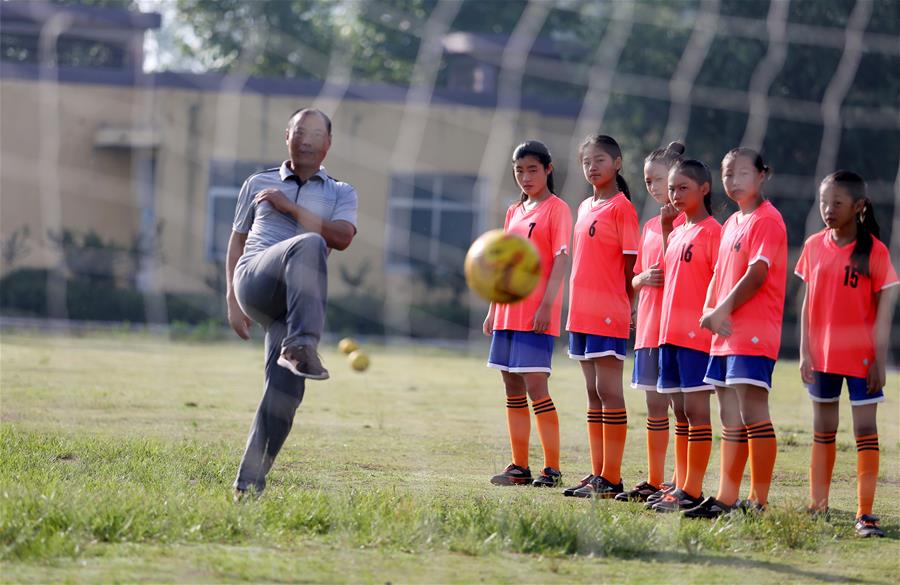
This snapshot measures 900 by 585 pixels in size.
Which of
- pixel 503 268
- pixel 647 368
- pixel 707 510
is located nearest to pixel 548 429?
pixel 647 368

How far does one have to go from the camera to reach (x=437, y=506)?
5.66 m

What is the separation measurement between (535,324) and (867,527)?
6.55ft

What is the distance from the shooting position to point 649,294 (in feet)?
Answer: 22.5

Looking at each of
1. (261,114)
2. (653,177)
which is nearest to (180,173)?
(261,114)

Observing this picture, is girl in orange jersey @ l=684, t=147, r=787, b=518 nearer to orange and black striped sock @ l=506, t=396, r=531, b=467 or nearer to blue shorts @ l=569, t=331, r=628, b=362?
blue shorts @ l=569, t=331, r=628, b=362

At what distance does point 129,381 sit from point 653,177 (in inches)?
262

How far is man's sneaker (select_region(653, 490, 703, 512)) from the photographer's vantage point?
20.3 feet

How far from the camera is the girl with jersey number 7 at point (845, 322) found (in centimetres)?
602

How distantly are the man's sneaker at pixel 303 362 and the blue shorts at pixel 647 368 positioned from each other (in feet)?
6.99

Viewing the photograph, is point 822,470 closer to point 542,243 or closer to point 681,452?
point 681,452

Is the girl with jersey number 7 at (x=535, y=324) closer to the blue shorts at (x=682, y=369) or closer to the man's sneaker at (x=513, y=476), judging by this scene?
the man's sneaker at (x=513, y=476)

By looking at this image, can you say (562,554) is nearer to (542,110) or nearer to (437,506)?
(437,506)

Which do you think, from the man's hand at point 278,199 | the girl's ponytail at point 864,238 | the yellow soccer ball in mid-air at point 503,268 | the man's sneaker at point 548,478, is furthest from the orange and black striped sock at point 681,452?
the man's hand at point 278,199

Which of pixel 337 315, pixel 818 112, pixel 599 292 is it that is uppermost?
pixel 818 112
